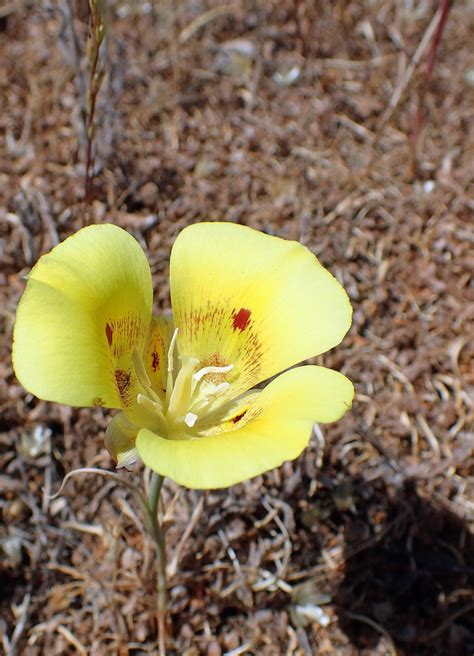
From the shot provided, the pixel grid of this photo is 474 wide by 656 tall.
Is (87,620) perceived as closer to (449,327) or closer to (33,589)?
(33,589)

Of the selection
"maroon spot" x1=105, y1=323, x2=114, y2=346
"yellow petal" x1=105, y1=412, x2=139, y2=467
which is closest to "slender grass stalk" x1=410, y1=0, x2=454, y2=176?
"maroon spot" x1=105, y1=323, x2=114, y2=346

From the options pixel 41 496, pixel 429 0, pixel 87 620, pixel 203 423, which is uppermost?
pixel 429 0

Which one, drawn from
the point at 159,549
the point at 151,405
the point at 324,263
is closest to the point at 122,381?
the point at 151,405

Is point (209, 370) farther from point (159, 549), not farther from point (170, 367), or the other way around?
point (159, 549)

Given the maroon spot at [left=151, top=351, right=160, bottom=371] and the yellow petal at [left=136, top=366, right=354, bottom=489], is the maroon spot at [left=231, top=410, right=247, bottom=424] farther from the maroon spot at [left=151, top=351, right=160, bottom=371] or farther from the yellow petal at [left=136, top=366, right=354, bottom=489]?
the maroon spot at [left=151, top=351, right=160, bottom=371]

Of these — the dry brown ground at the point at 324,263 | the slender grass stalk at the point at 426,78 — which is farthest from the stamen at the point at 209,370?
the slender grass stalk at the point at 426,78

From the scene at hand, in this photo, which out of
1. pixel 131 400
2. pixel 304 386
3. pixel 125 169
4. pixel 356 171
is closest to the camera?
pixel 304 386

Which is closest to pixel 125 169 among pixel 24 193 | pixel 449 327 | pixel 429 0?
pixel 24 193
